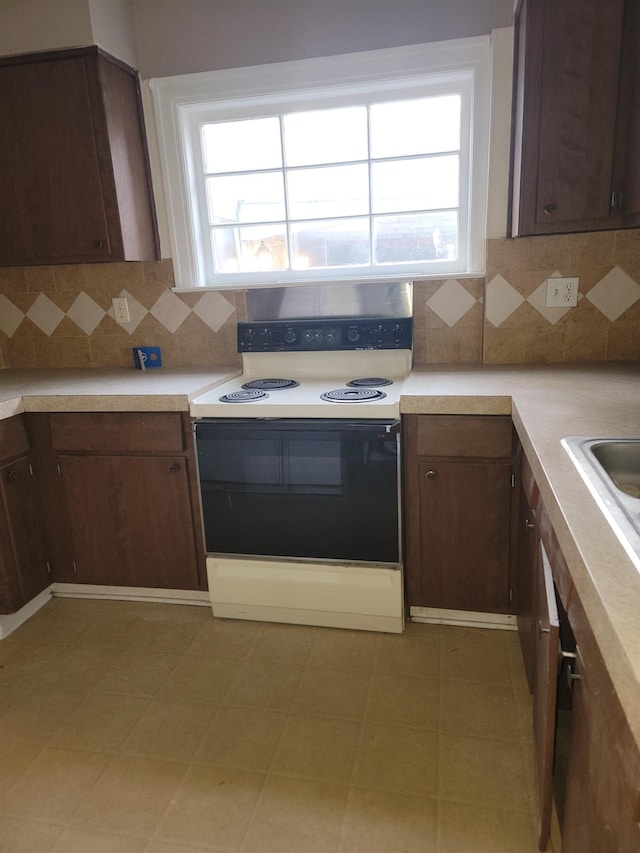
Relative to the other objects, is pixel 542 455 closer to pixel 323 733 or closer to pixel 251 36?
pixel 323 733

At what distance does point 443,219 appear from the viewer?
90.3 inches

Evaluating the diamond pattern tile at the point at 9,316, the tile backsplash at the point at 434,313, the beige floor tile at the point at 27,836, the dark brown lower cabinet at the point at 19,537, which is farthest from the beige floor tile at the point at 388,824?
the diamond pattern tile at the point at 9,316

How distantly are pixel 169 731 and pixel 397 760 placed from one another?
0.66m

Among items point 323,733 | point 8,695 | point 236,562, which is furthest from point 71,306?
point 323,733

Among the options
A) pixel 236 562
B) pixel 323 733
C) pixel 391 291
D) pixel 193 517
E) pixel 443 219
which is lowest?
pixel 323 733

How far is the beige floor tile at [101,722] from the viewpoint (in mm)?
1599

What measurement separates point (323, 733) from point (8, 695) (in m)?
1.03

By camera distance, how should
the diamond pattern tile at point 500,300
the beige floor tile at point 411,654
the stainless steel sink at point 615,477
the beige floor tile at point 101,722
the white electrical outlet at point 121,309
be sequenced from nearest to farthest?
the stainless steel sink at point 615,477 → the beige floor tile at point 101,722 → the beige floor tile at point 411,654 → the diamond pattern tile at point 500,300 → the white electrical outlet at point 121,309

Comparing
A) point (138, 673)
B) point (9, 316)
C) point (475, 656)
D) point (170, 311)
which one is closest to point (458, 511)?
point (475, 656)

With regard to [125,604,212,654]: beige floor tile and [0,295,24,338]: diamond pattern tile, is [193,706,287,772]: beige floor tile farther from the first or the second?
[0,295,24,338]: diamond pattern tile

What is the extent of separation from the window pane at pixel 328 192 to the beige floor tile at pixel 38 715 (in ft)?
6.58

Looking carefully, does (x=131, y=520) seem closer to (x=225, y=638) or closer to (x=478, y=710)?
(x=225, y=638)

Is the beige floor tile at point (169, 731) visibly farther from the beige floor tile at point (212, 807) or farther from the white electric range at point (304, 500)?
the white electric range at point (304, 500)

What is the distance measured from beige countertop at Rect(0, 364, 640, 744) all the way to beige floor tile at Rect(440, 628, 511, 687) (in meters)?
0.81
